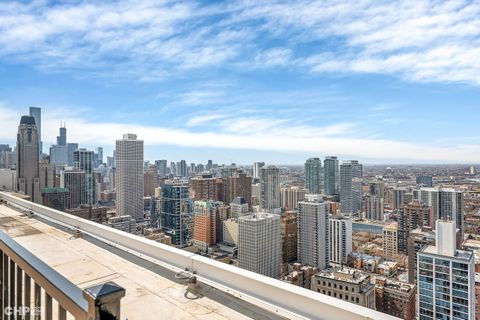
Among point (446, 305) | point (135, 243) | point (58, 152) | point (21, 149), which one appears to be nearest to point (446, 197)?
point (446, 305)

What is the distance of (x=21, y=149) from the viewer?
24.2 m

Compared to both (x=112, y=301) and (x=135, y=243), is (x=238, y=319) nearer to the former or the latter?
(x=112, y=301)

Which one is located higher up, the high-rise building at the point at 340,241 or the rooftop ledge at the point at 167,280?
the rooftop ledge at the point at 167,280

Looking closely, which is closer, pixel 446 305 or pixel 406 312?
pixel 446 305

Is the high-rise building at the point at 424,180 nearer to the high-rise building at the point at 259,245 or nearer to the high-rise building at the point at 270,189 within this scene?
the high-rise building at the point at 270,189

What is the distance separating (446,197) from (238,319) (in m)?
25.1

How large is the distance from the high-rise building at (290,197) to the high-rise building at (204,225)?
35.8 feet

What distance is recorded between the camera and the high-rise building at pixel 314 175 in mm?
38281

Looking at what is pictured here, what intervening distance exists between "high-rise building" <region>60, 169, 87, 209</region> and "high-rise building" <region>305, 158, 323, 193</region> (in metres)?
25.8

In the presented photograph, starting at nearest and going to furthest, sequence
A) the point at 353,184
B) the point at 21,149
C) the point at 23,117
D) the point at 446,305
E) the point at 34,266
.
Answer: the point at 34,266 → the point at 446,305 → the point at 21,149 → the point at 23,117 → the point at 353,184

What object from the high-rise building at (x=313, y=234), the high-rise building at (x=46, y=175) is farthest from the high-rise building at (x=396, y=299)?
the high-rise building at (x=46, y=175)

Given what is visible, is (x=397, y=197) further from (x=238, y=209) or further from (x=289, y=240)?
(x=238, y=209)

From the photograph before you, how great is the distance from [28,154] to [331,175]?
31.6m

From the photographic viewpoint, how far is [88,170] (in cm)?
3425
